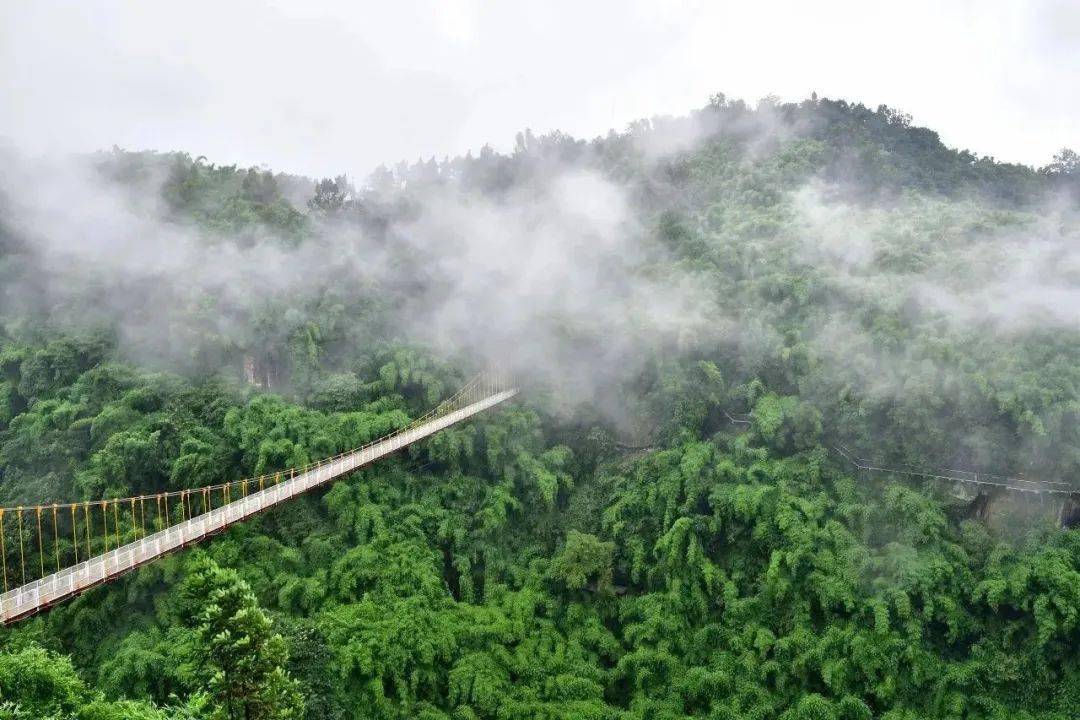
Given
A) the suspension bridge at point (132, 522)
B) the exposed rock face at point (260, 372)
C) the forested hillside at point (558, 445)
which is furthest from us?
the exposed rock face at point (260, 372)

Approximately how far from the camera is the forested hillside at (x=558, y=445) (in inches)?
538

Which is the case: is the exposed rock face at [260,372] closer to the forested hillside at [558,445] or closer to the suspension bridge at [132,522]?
the forested hillside at [558,445]

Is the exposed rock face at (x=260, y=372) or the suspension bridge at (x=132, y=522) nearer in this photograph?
the suspension bridge at (x=132, y=522)

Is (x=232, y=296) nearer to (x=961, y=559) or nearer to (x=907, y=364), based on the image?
(x=907, y=364)

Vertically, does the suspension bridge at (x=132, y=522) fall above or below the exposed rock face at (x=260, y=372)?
below

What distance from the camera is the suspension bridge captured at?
1169 centimetres

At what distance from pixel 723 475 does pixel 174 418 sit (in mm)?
11177

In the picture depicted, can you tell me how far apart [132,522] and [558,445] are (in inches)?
360

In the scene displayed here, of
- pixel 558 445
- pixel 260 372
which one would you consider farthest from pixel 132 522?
pixel 558 445

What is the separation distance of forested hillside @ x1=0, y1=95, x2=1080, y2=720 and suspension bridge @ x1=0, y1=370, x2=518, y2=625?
1.38ft

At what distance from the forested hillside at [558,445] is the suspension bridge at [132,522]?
0.42m

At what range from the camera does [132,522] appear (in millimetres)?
15031

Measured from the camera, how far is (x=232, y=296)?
22.2m

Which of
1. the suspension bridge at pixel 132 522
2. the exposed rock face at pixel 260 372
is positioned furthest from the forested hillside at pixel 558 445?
the suspension bridge at pixel 132 522
